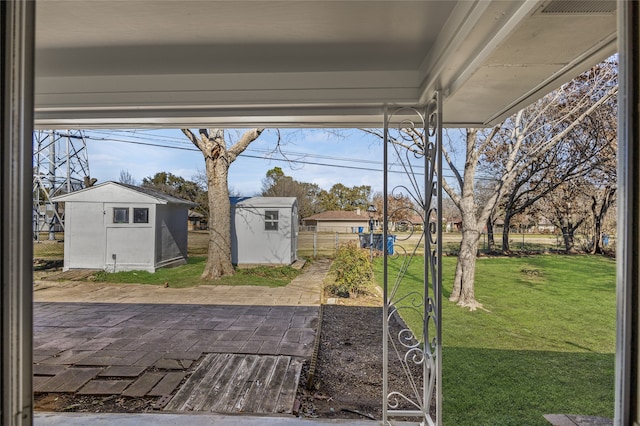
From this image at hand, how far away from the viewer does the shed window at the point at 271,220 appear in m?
7.40

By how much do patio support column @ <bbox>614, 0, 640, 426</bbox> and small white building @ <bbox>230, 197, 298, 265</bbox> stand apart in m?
7.06

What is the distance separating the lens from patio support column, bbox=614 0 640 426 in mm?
393

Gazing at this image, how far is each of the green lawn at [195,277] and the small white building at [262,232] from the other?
331 millimetres

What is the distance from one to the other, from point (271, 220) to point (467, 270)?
4366 millimetres

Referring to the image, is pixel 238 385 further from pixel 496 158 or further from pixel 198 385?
pixel 496 158

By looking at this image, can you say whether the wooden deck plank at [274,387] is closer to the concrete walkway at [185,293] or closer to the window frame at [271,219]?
the concrete walkway at [185,293]

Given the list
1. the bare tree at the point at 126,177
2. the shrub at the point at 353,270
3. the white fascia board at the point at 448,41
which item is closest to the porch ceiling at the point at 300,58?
the white fascia board at the point at 448,41

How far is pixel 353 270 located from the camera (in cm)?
504

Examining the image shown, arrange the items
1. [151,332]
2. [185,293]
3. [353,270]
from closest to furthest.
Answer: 1. [151,332]
2. [353,270]
3. [185,293]

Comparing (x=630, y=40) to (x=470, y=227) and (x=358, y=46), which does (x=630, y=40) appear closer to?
(x=358, y=46)

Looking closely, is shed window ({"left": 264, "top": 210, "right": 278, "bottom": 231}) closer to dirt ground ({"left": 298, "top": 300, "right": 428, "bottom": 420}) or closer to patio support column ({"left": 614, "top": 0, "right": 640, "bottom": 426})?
dirt ground ({"left": 298, "top": 300, "right": 428, "bottom": 420})

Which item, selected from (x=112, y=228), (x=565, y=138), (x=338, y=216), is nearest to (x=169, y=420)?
(x=565, y=138)

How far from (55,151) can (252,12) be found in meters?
8.46

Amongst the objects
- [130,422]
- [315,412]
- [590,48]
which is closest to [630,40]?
[590,48]
